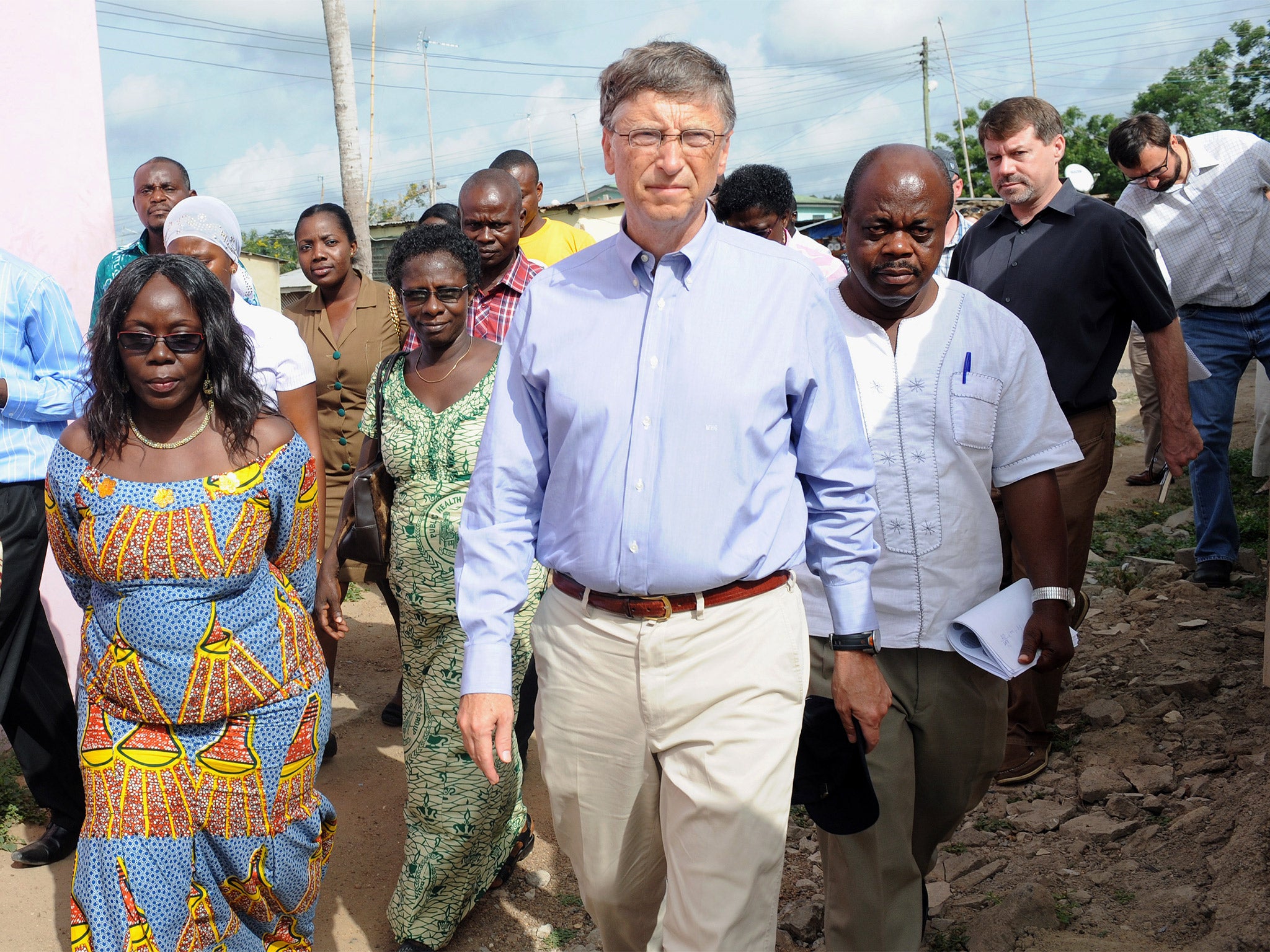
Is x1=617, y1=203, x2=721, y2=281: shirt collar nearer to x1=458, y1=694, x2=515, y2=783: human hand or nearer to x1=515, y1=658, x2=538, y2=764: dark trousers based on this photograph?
x1=458, y1=694, x2=515, y2=783: human hand

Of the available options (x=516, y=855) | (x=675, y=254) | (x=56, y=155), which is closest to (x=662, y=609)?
(x=675, y=254)

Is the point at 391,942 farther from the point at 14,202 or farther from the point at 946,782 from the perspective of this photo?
the point at 14,202

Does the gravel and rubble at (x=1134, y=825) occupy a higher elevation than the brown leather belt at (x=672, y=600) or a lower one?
lower

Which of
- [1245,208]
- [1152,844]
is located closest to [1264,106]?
[1245,208]

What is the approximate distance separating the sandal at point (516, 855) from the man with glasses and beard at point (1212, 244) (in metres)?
3.93

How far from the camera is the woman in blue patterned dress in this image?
292 centimetres

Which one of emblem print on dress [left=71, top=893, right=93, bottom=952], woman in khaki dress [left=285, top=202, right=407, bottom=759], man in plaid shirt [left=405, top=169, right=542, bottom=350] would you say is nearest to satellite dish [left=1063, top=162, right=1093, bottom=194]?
man in plaid shirt [left=405, top=169, right=542, bottom=350]

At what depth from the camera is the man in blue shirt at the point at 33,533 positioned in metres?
4.16

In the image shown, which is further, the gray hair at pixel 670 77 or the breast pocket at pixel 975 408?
the breast pocket at pixel 975 408

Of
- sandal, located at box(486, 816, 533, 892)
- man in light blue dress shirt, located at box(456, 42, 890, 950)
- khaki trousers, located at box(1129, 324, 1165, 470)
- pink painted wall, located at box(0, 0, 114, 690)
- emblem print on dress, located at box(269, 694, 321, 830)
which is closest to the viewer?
man in light blue dress shirt, located at box(456, 42, 890, 950)

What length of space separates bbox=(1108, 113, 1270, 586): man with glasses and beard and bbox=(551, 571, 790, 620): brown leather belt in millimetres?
4047

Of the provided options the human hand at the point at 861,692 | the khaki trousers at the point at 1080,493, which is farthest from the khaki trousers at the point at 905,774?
the khaki trousers at the point at 1080,493

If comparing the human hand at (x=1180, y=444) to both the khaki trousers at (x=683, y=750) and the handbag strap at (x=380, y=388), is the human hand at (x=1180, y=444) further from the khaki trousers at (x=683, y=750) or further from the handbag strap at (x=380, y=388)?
the handbag strap at (x=380, y=388)

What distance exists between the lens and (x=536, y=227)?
19.9 feet
